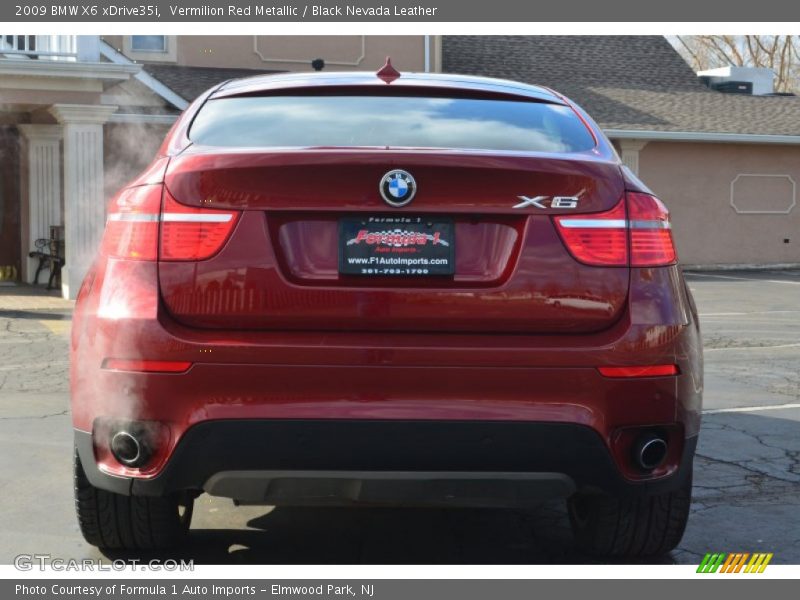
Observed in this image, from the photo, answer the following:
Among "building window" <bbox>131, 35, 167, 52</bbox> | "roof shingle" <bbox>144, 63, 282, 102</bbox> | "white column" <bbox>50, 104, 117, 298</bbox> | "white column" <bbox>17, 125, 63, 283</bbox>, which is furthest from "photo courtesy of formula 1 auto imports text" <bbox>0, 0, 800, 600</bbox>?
"building window" <bbox>131, 35, 167, 52</bbox>

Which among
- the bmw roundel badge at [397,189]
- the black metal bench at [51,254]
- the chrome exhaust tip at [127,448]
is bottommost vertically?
the black metal bench at [51,254]

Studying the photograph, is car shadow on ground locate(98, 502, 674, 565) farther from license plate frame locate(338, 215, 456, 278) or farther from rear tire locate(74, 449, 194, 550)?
license plate frame locate(338, 215, 456, 278)

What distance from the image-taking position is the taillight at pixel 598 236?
3.54 m

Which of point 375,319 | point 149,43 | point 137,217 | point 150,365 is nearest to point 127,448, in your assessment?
point 150,365

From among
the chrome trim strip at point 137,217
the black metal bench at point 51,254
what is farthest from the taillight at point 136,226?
the black metal bench at point 51,254

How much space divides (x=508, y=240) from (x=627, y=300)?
0.40 metres

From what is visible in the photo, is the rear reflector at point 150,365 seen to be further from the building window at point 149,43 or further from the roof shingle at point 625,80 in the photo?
the roof shingle at point 625,80

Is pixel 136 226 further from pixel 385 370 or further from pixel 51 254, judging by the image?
pixel 51 254

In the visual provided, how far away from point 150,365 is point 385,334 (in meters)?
0.68

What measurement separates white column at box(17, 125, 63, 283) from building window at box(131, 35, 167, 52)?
13.2ft

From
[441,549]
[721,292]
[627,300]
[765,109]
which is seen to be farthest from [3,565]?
[765,109]

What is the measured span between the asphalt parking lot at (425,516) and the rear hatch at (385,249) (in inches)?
43.5

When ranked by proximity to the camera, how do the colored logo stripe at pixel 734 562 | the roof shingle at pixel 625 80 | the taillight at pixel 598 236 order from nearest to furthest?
the taillight at pixel 598 236 → the colored logo stripe at pixel 734 562 → the roof shingle at pixel 625 80

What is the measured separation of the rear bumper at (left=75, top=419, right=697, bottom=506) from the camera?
341 centimetres
